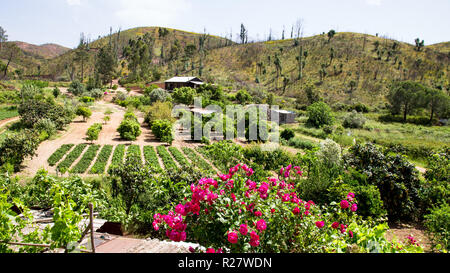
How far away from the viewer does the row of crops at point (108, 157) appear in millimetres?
14879

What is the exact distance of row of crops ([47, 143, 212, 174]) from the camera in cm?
1488

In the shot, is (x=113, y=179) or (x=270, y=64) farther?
(x=270, y=64)

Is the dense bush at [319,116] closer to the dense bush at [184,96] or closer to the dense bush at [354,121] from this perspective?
the dense bush at [354,121]

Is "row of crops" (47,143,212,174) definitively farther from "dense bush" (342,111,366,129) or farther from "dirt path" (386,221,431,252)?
"dense bush" (342,111,366,129)

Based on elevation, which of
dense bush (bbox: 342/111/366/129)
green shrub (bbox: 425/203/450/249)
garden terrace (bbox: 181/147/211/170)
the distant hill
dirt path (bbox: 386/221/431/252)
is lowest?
dirt path (bbox: 386/221/431/252)

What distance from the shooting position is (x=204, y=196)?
337cm

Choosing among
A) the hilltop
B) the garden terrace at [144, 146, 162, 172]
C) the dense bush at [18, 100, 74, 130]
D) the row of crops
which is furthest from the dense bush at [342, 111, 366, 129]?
the dense bush at [18, 100, 74, 130]

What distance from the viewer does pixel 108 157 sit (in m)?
16.9

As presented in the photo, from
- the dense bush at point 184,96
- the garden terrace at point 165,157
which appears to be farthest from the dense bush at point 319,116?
the garden terrace at point 165,157

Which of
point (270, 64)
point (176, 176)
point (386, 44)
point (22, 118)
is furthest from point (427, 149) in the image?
point (386, 44)

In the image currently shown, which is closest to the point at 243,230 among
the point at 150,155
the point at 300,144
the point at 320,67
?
the point at 150,155

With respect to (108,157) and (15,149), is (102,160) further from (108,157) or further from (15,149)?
(15,149)
